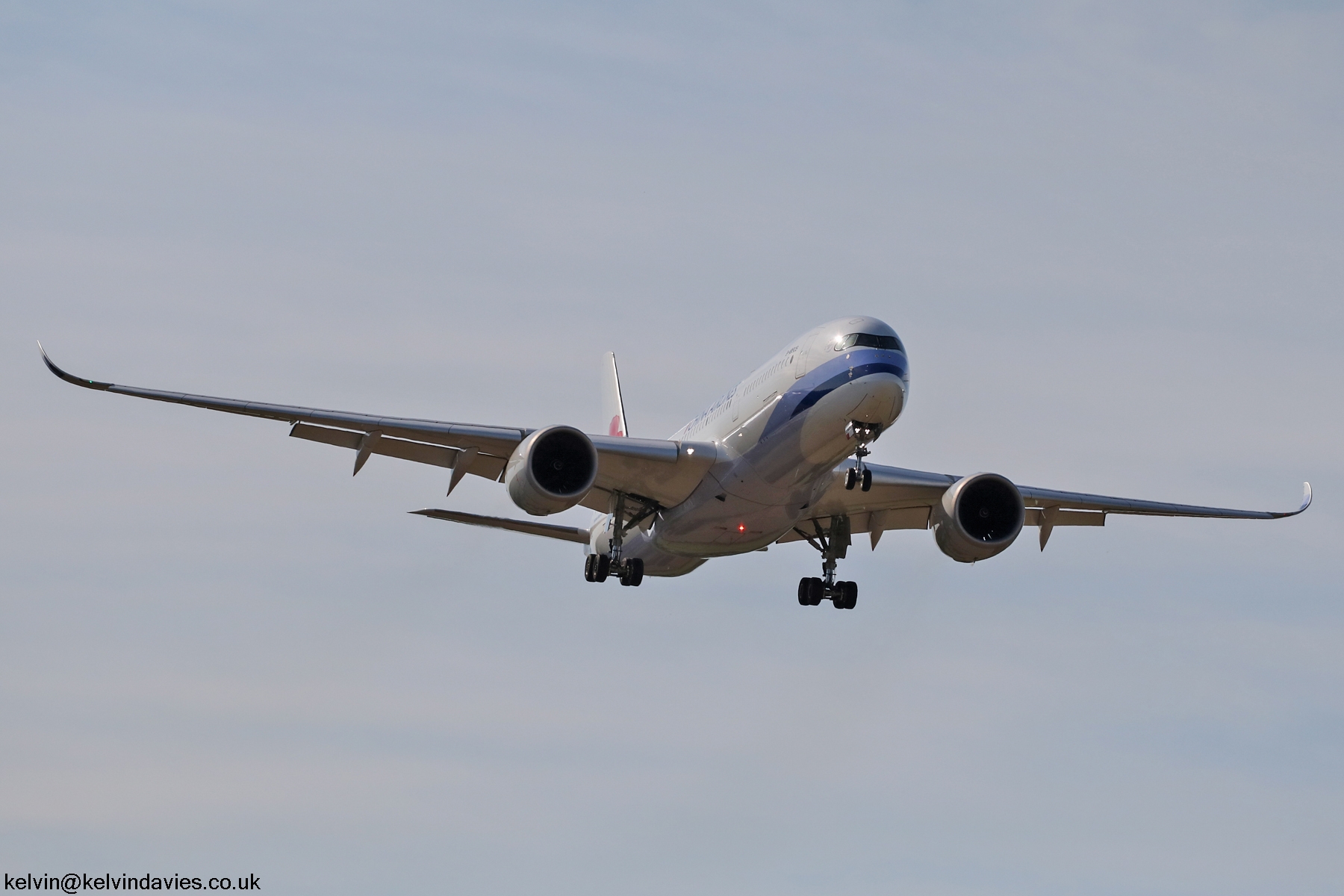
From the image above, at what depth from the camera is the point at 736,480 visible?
3947 cm

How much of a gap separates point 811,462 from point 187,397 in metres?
13.3

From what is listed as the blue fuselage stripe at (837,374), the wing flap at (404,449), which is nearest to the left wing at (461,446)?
the wing flap at (404,449)

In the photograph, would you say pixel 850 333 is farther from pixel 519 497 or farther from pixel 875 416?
pixel 519 497

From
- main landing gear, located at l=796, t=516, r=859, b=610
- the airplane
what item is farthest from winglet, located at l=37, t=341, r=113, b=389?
main landing gear, located at l=796, t=516, r=859, b=610

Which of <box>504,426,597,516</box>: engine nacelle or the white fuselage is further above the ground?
the white fuselage

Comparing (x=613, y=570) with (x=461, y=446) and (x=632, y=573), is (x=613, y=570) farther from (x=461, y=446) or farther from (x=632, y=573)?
(x=461, y=446)

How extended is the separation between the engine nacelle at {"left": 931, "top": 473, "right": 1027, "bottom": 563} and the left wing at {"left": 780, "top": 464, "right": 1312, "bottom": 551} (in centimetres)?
100

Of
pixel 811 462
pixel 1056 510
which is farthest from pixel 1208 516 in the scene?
pixel 811 462

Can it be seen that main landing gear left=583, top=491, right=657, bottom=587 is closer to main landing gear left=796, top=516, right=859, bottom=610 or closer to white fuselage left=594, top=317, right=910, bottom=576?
white fuselage left=594, top=317, right=910, bottom=576

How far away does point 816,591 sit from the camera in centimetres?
4509

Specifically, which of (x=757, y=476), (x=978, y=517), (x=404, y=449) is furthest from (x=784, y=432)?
(x=404, y=449)

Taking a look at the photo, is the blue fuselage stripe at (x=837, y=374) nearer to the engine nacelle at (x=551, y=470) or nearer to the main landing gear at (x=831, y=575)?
the engine nacelle at (x=551, y=470)

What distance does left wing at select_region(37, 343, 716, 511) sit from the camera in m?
39.1

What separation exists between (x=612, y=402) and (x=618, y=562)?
14.1 metres
